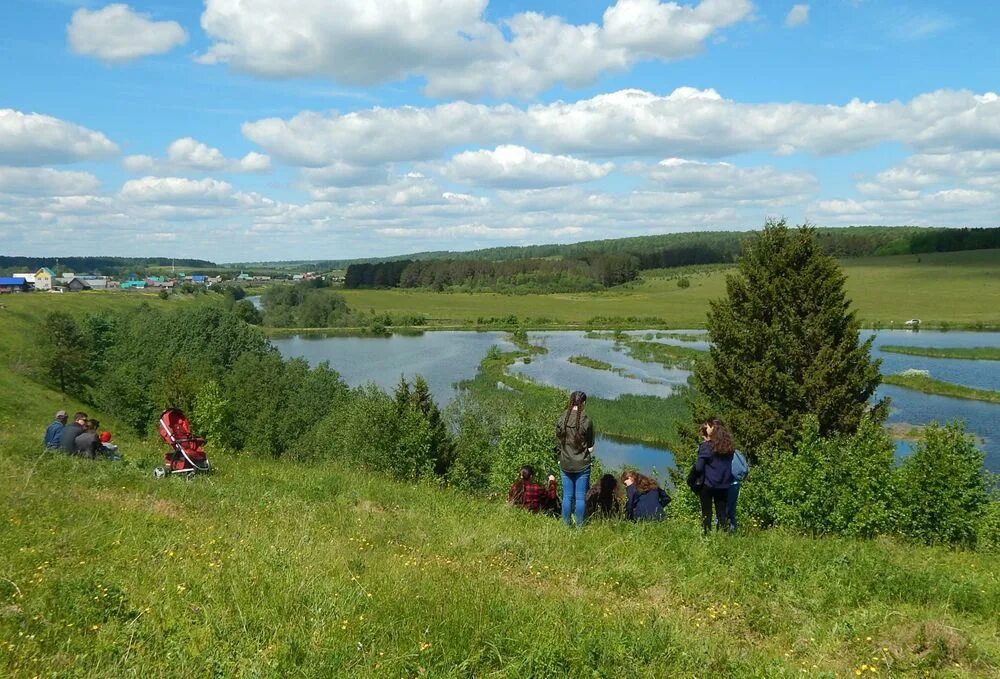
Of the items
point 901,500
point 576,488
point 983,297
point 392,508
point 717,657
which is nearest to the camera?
point 717,657

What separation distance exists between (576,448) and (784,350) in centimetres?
1339

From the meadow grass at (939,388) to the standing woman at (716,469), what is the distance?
132ft

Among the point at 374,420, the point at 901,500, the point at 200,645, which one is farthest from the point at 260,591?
the point at 374,420

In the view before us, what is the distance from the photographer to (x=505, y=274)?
17325 cm

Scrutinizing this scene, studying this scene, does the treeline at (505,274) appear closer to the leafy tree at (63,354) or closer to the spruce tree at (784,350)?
the leafy tree at (63,354)

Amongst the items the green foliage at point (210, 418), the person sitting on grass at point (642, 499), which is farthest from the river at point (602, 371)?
the person sitting on grass at point (642, 499)

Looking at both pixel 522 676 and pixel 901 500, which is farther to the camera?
pixel 901 500

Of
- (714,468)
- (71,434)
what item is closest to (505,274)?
(71,434)

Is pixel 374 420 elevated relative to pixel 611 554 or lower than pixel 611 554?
lower

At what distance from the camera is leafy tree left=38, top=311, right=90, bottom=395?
51312 mm

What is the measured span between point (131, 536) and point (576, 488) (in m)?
4.63

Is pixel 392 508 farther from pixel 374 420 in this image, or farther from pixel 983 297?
pixel 983 297

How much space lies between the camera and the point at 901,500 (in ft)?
39.2

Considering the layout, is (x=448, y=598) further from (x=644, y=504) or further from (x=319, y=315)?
(x=319, y=315)
